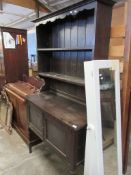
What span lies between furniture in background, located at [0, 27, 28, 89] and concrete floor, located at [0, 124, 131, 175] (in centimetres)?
141

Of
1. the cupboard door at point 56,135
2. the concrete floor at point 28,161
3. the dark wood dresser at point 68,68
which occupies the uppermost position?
the dark wood dresser at point 68,68

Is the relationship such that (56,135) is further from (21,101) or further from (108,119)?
(21,101)

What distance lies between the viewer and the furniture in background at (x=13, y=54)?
321 cm

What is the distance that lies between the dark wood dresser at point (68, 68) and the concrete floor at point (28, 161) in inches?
7.4

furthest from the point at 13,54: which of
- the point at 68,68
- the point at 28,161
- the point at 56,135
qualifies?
the point at 56,135

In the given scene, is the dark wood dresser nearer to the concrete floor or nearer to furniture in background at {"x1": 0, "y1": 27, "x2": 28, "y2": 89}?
the concrete floor

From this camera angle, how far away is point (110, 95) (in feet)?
5.10

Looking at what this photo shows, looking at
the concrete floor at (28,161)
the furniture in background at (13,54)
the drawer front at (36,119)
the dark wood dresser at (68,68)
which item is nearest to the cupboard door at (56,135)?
the dark wood dresser at (68,68)

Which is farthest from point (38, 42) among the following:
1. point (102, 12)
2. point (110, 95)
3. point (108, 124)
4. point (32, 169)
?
point (32, 169)

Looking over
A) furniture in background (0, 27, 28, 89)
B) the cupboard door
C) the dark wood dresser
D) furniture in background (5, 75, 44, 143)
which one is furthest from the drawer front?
furniture in background (0, 27, 28, 89)

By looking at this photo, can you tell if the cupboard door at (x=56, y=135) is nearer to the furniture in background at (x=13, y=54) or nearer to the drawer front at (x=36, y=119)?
the drawer front at (x=36, y=119)

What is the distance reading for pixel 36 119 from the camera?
2.08 m

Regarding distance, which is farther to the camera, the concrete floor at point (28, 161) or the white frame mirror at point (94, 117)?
the concrete floor at point (28, 161)

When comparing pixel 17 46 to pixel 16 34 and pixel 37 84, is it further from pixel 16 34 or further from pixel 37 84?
pixel 37 84
